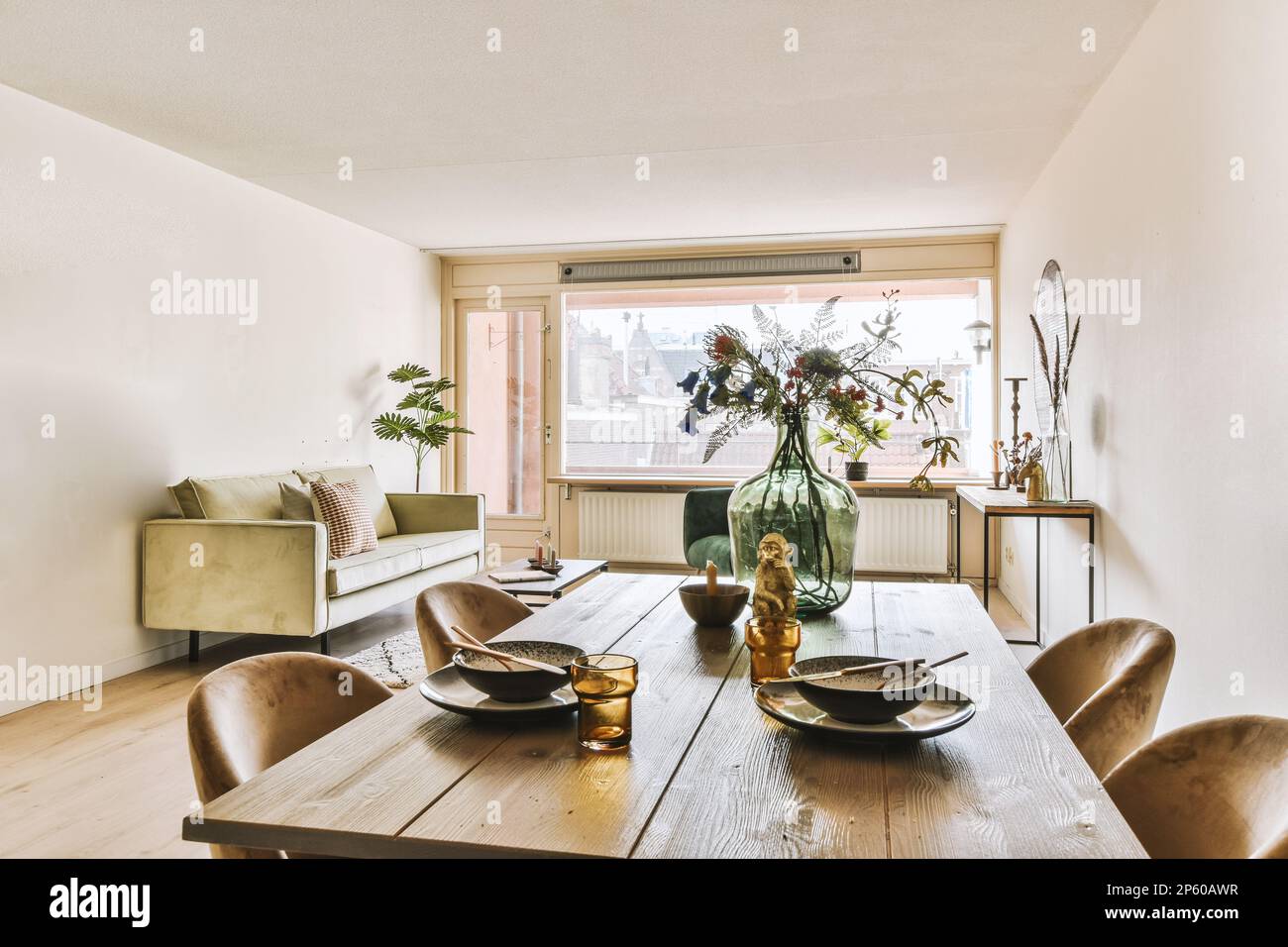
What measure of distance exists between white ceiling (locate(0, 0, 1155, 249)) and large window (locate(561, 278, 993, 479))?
4.40ft

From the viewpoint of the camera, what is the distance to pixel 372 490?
5461 millimetres

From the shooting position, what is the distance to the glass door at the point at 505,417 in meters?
7.02

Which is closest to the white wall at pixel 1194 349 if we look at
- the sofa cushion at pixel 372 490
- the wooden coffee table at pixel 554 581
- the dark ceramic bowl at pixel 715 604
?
the dark ceramic bowl at pixel 715 604

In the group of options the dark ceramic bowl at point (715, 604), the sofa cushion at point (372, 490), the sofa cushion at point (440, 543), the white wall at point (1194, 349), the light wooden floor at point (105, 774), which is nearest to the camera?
the dark ceramic bowl at point (715, 604)

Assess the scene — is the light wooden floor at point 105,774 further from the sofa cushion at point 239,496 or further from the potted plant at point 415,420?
the potted plant at point 415,420

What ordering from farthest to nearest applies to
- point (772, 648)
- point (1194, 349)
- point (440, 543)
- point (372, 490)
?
point (372, 490), point (440, 543), point (1194, 349), point (772, 648)

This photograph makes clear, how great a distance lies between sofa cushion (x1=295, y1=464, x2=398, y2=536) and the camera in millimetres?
5184

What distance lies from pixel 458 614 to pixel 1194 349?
7.27ft

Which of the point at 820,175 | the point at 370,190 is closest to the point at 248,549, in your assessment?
the point at 370,190

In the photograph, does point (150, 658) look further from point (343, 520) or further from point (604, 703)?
point (604, 703)

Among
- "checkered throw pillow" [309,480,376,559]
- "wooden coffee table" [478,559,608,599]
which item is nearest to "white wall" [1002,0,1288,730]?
"wooden coffee table" [478,559,608,599]

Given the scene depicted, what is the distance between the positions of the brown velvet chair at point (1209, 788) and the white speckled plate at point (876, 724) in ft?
0.89

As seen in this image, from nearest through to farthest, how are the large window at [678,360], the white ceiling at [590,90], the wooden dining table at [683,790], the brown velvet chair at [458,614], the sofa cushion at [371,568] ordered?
the wooden dining table at [683,790]
the brown velvet chair at [458,614]
the white ceiling at [590,90]
the sofa cushion at [371,568]
the large window at [678,360]

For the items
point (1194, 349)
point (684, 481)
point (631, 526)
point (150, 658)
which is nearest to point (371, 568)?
point (150, 658)
